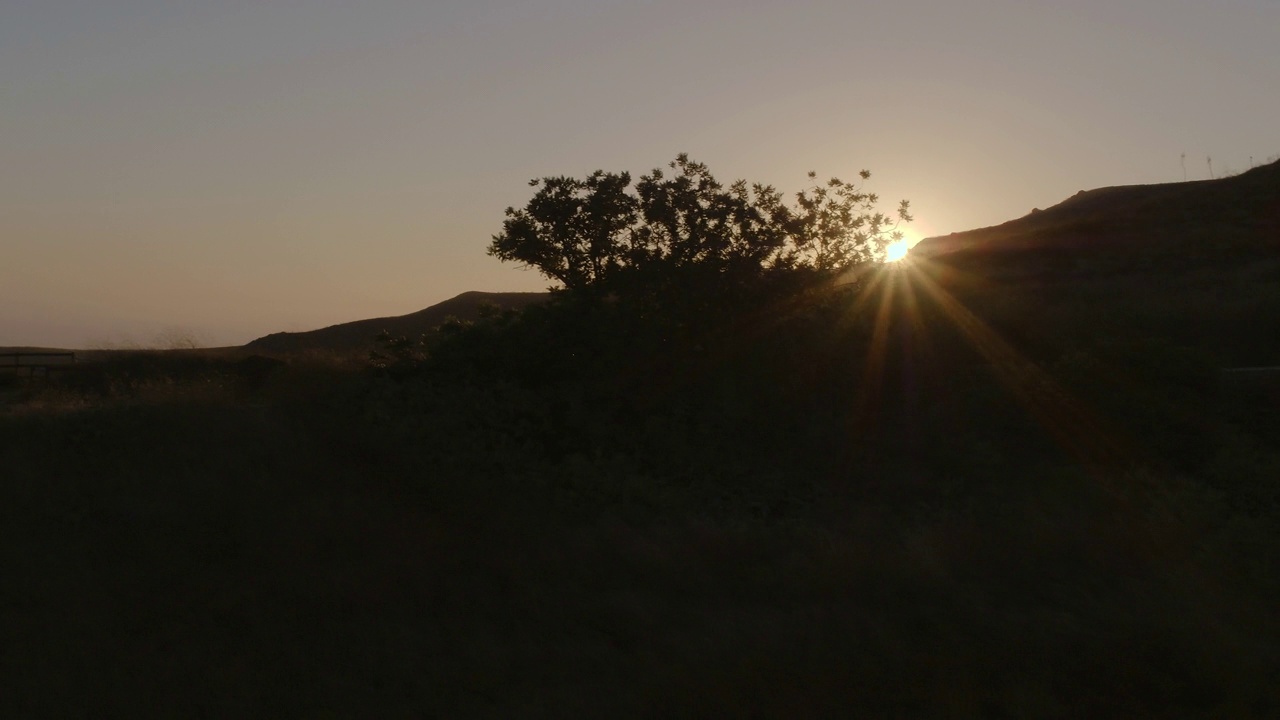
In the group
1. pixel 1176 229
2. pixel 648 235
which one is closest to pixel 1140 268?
pixel 1176 229

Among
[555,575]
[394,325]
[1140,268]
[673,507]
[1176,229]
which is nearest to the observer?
[555,575]

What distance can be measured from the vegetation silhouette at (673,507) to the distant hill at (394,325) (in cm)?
1346

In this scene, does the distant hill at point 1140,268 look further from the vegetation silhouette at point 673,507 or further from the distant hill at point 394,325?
the distant hill at point 394,325

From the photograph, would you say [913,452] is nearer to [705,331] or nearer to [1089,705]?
[705,331]

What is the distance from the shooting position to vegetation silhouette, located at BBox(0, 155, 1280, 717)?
8.05m

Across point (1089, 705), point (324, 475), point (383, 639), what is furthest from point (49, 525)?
point (1089, 705)

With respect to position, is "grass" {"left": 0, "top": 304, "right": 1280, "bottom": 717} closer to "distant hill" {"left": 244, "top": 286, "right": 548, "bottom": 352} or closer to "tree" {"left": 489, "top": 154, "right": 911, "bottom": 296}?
"tree" {"left": 489, "top": 154, "right": 911, "bottom": 296}

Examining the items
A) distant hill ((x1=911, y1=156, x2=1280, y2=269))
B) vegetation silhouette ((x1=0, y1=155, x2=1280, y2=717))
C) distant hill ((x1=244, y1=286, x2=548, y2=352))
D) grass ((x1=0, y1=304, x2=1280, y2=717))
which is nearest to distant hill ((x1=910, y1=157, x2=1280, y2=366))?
distant hill ((x1=911, y1=156, x2=1280, y2=269))

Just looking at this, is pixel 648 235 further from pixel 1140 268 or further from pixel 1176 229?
pixel 1176 229

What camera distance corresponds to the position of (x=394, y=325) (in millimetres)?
45406

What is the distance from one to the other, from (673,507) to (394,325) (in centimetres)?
3283

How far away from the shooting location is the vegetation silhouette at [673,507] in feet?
26.4

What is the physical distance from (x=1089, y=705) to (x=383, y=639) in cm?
567

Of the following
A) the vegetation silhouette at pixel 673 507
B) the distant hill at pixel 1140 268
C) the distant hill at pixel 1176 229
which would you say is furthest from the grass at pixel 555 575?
the distant hill at pixel 1176 229
